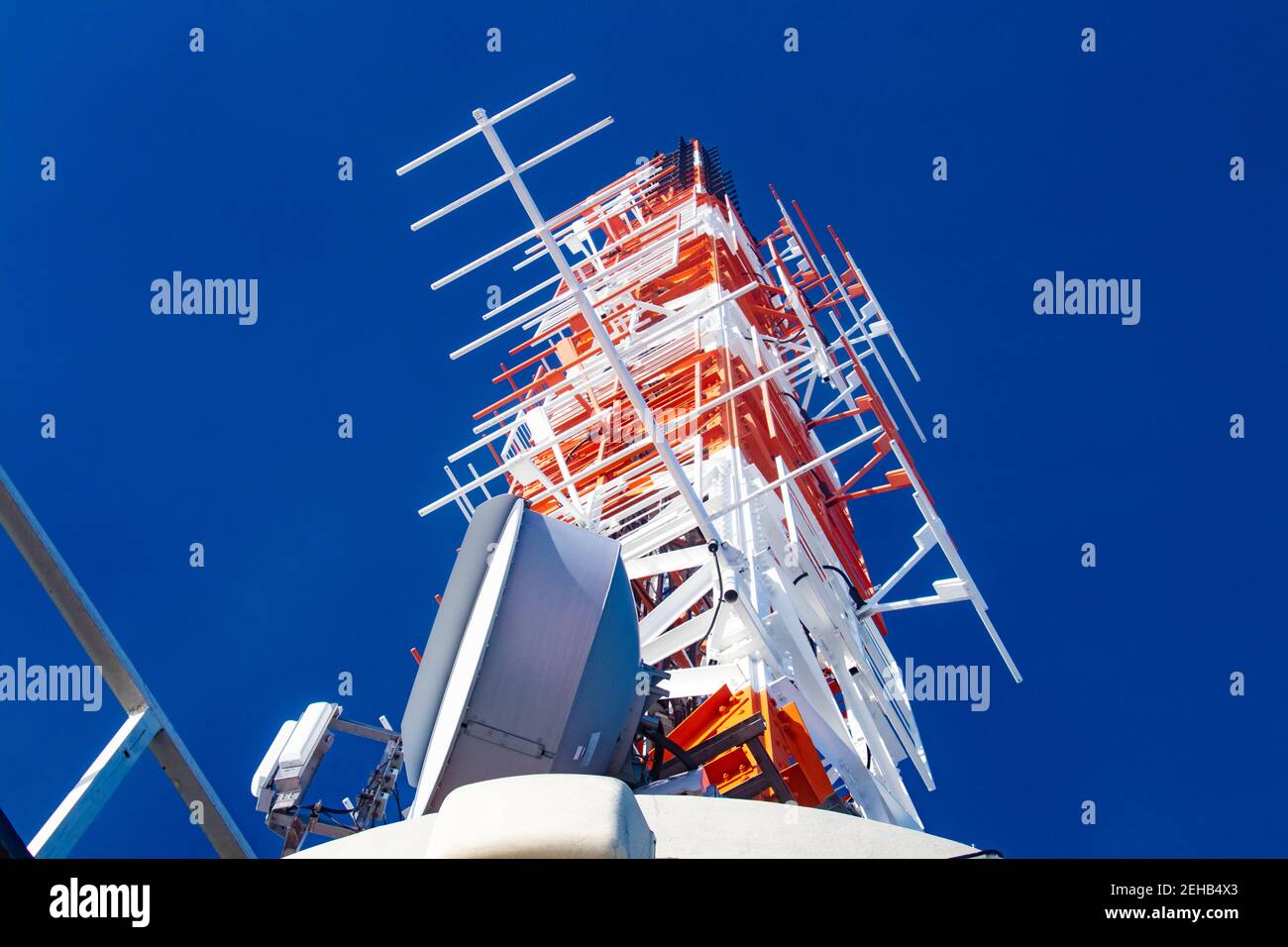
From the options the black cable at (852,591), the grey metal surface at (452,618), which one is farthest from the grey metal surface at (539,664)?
the black cable at (852,591)

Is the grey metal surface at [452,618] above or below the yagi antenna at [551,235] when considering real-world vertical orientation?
below

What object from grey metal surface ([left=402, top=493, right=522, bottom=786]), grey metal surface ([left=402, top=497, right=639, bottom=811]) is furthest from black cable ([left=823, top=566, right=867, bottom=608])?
grey metal surface ([left=402, top=493, right=522, bottom=786])

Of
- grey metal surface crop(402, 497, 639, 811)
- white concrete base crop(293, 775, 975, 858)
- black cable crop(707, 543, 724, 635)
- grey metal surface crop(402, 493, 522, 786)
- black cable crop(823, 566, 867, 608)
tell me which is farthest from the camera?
black cable crop(823, 566, 867, 608)

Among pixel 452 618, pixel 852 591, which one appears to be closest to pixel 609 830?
pixel 452 618

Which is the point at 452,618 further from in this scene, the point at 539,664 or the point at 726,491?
the point at 726,491

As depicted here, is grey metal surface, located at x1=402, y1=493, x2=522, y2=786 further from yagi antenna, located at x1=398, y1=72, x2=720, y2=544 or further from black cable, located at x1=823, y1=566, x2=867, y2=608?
black cable, located at x1=823, y1=566, x2=867, y2=608

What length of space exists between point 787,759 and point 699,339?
875 centimetres

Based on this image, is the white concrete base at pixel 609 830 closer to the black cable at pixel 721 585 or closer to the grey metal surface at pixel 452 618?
the grey metal surface at pixel 452 618

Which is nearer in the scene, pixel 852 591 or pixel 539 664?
pixel 539 664

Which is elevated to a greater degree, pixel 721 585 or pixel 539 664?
pixel 721 585

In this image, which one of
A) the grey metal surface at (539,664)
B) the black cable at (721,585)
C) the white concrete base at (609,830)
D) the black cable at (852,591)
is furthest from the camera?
the black cable at (852,591)

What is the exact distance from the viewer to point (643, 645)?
38.2 ft
